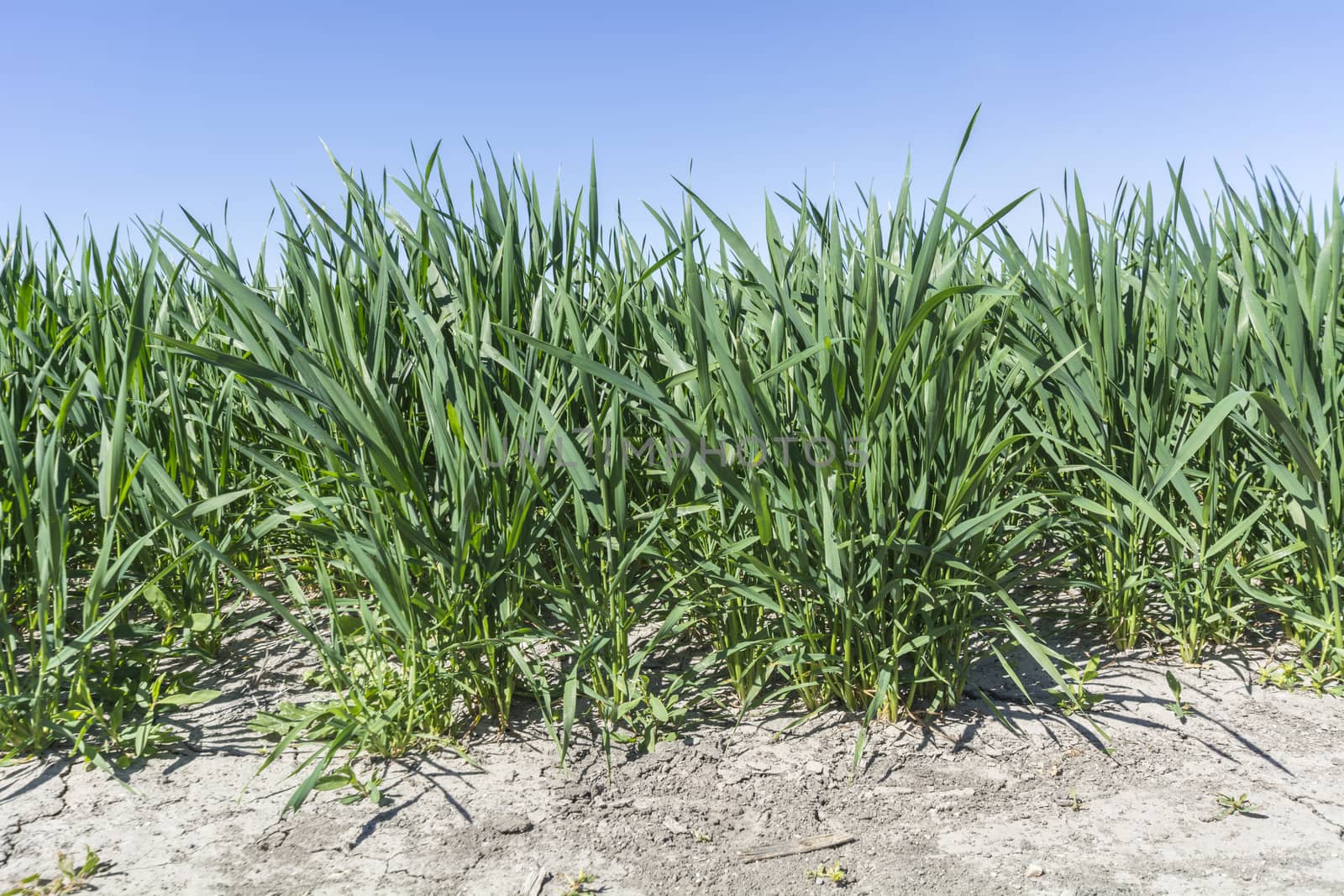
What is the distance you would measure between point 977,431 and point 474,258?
0.97m

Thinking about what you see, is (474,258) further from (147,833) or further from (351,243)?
(147,833)

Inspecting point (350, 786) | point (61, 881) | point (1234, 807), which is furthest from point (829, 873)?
point (61, 881)

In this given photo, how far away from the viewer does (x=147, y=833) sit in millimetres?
1447

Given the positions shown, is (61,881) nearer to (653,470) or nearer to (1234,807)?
(653,470)

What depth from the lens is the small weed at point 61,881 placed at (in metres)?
1.31

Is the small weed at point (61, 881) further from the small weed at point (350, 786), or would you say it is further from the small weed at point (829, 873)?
the small weed at point (829, 873)

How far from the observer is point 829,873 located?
53.1 inches

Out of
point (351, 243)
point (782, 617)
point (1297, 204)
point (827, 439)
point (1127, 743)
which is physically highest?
point (1297, 204)

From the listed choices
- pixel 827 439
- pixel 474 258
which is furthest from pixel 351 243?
pixel 827 439

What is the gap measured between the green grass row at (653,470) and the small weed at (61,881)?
0.84 ft

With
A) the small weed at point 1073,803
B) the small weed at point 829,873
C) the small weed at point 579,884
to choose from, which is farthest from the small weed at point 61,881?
the small weed at point 1073,803

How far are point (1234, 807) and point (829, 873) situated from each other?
661mm

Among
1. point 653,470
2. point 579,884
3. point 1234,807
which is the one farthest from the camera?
point 653,470

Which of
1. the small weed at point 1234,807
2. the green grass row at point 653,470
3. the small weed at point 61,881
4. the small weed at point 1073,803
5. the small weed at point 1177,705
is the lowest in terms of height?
the small weed at point 1234,807
